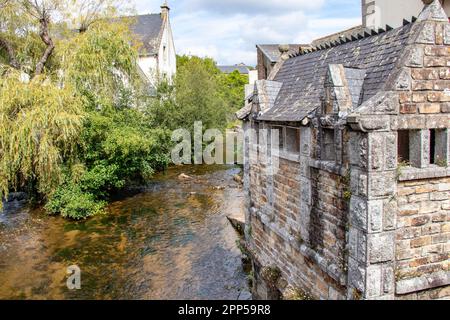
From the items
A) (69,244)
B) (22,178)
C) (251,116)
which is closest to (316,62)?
(251,116)

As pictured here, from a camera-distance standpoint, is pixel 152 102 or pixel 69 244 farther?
pixel 152 102

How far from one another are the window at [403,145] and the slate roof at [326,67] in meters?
0.72

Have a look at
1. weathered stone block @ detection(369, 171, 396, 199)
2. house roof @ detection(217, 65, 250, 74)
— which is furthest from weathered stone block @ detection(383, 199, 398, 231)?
house roof @ detection(217, 65, 250, 74)

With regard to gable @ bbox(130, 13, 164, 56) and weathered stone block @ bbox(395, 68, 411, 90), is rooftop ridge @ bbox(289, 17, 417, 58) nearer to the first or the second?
weathered stone block @ bbox(395, 68, 411, 90)

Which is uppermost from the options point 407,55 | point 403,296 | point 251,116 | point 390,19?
point 390,19

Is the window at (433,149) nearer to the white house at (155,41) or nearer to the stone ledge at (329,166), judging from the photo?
the stone ledge at (329,166)

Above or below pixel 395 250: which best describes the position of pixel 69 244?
below

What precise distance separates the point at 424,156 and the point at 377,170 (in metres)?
0.80

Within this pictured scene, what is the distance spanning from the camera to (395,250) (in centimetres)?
499

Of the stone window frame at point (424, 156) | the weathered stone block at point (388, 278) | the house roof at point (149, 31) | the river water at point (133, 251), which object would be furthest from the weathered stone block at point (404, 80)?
the house roof at point (149, 31)

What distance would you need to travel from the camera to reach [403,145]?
544 cm
